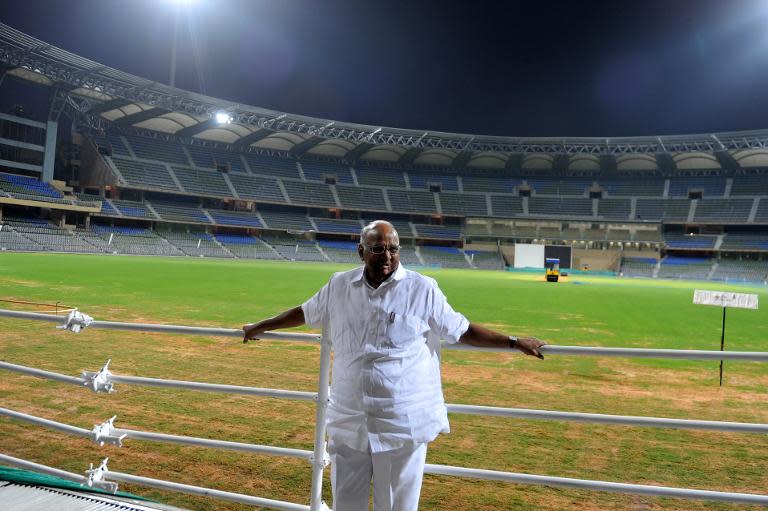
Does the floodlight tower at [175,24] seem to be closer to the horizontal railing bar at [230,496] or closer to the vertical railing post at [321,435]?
the horizontal railing bar at [230,496]

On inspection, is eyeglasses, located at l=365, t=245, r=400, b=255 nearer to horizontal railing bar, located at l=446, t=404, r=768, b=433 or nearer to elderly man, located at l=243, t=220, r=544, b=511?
elderly man, located at l=243, t=220, r=544, b=511

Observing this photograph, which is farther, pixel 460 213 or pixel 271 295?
pixel 460 213

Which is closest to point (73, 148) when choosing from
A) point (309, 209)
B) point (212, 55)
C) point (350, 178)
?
point (212, 55)

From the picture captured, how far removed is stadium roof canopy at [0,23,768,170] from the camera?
150 feet

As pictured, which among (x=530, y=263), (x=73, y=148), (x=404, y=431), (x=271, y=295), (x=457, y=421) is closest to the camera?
(x=404, y=431)

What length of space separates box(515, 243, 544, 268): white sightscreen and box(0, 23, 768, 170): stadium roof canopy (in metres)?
12.4

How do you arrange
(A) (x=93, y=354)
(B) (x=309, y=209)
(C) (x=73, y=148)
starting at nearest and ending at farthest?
(A) (x=93, y=354) < (C) (x=73, y=148) < (B) (x=309, y=209)

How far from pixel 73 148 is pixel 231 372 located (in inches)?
2551

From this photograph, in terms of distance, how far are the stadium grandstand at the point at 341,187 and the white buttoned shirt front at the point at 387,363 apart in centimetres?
5019

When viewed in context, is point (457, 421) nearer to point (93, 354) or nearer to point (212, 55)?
point (93, 354)

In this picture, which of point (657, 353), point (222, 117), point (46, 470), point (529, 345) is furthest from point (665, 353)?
point (222, 117)

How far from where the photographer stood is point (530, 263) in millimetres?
66500

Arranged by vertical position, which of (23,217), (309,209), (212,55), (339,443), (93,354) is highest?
(212,55)

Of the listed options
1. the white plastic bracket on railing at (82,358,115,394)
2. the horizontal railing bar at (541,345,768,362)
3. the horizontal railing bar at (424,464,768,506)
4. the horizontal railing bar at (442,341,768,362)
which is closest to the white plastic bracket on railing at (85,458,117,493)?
the white plastic bracket on railing at (82,358,115,394)
